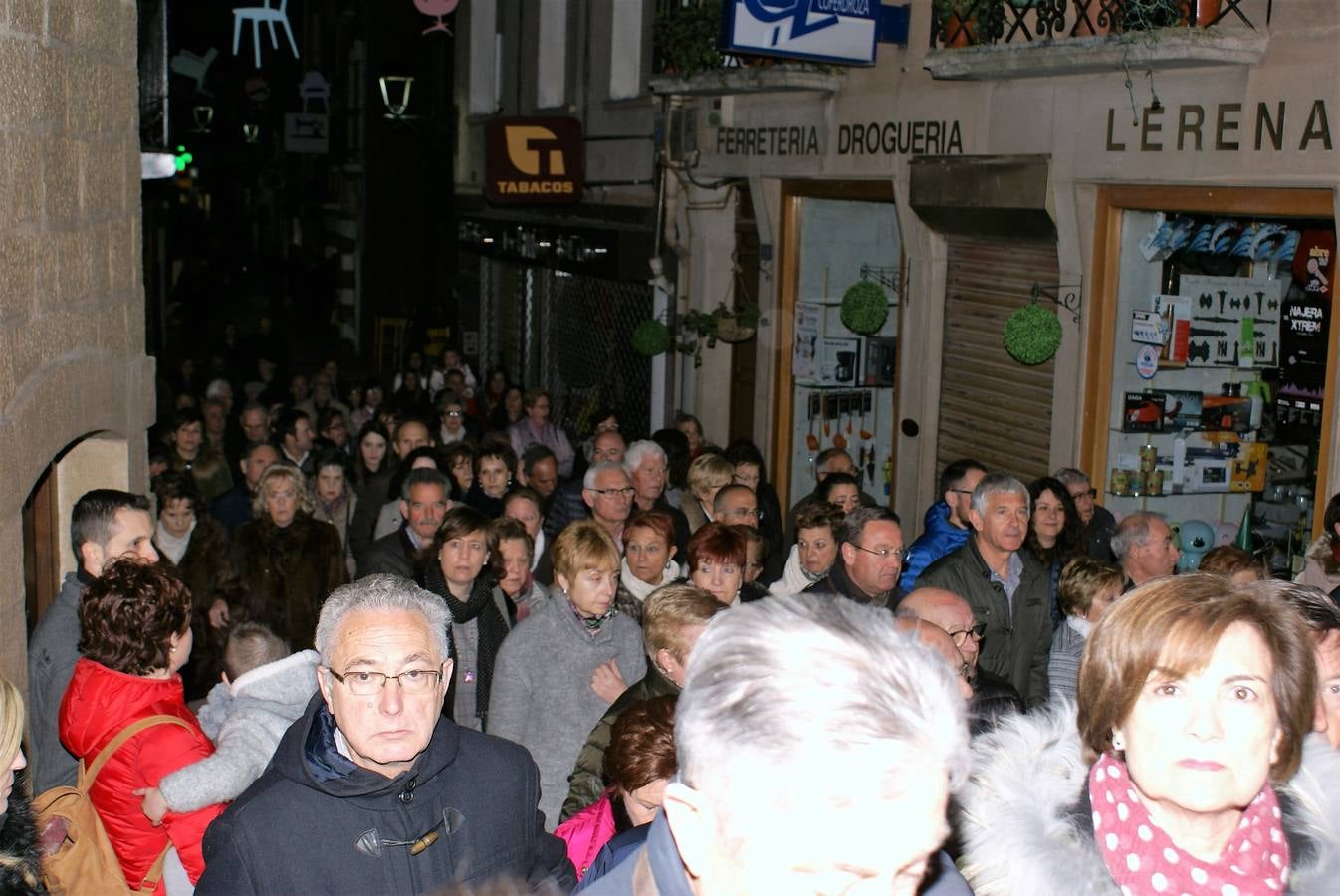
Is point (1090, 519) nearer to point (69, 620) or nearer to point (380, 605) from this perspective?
point (69, 620)

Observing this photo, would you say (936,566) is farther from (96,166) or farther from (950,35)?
(950,35)

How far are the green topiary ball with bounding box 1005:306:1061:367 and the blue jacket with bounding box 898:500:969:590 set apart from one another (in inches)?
101

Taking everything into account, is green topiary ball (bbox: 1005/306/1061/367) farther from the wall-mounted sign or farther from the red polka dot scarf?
the red polka dot scarf

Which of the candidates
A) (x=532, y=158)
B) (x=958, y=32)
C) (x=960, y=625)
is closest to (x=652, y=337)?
(x=532, y=158)

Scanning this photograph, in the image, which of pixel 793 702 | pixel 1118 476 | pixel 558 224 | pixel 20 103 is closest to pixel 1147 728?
pixel 793 702

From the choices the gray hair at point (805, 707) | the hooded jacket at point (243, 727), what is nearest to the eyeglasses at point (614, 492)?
the hooded jacket at point (243, 727)

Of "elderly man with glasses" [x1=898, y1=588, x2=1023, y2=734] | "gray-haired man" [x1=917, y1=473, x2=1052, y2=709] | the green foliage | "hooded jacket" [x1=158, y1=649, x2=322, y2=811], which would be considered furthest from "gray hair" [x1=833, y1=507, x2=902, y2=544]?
the green foliage

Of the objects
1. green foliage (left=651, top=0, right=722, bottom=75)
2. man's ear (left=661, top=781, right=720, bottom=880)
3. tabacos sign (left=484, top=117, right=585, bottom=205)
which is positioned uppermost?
green foliage (left=651, top=0, right=722, bottom=75)

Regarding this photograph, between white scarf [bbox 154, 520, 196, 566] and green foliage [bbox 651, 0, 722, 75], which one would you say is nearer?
white scarf [bbox 154, 520, 196, 566]

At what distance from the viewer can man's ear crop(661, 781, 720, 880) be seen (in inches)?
78.3

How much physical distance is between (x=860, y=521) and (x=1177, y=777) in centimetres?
443

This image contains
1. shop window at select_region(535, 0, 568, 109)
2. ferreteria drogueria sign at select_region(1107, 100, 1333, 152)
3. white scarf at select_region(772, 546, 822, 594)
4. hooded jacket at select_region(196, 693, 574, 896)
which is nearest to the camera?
hooded jacket at select_region(196, 693, 574, 896)

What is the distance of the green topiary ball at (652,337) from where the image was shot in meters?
16.3

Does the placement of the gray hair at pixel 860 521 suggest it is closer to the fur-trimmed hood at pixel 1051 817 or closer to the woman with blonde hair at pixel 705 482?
the woman with blonde hair at pixel 705 482
